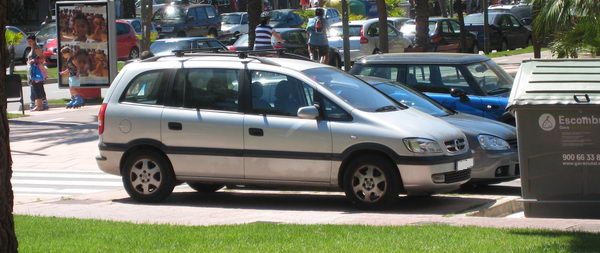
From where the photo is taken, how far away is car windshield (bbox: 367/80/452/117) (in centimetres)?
1298

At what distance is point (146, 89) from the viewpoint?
11.9 m

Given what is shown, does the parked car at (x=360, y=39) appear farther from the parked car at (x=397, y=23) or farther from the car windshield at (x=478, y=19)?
the car windshield at (x=478, y=19)

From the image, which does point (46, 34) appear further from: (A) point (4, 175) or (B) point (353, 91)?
(A) point (4, 175)

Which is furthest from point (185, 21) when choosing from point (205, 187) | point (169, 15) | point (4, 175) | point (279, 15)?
point (4, 175)

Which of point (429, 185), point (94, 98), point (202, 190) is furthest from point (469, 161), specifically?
point (94, 98)

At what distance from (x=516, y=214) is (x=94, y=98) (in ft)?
53.0

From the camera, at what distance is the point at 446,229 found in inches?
340

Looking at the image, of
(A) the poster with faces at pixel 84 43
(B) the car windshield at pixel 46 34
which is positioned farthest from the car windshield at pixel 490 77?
(B) the car windshield at pixel 46 34

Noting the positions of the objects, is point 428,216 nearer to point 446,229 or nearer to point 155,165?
point 446,229

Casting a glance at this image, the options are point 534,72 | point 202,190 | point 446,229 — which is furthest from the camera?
point 202,190

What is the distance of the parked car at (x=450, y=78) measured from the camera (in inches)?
575

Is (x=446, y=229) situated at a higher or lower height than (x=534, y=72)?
lower

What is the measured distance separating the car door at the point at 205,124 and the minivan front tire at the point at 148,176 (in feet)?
0.49

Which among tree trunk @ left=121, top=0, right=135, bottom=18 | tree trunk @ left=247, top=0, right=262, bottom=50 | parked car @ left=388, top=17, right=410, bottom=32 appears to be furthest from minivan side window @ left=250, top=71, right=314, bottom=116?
tree trunk @ left=121, top=0, right=135, bottom=18
